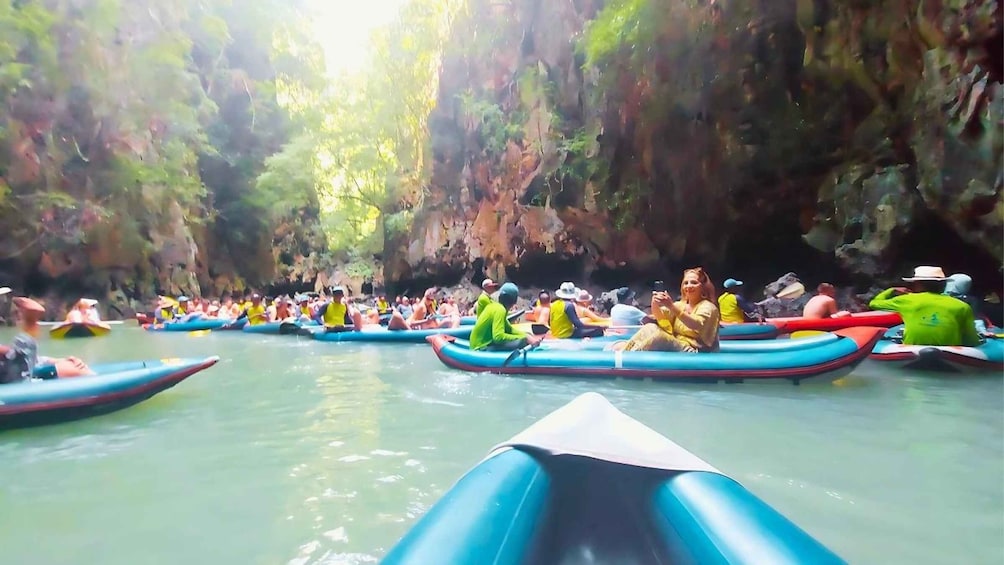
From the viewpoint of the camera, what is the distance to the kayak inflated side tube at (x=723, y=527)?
0.94m

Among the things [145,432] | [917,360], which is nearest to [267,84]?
[145,432]

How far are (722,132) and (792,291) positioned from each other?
243 cm

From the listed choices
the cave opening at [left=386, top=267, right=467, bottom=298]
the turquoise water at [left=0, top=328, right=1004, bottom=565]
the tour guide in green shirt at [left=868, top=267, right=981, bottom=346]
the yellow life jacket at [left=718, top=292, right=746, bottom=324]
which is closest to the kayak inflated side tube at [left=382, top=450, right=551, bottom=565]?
the turquoise water at [left=0, top=328, right=1004, bottom=565]

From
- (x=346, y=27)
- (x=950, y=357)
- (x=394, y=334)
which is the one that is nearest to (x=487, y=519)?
(x=950, y=357)

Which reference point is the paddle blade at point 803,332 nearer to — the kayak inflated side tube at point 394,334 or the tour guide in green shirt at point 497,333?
the tour guide in green shirt at point 497,333

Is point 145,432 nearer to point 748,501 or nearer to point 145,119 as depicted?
point 748,501

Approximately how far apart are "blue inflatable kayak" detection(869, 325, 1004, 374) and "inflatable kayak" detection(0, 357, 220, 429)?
14.5 ft

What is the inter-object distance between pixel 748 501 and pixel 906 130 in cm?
759

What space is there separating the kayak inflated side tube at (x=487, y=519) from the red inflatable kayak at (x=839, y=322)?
16.8 feet

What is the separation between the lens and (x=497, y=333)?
4461mm

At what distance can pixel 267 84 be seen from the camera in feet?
52.7

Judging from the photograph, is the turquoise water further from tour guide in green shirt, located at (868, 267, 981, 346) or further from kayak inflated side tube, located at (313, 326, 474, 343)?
kayak inflated side tube, located at (313, 326, 474, 343)

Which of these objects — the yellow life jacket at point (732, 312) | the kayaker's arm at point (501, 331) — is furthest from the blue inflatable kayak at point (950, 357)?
the kayaker's arm at point (501, 331)

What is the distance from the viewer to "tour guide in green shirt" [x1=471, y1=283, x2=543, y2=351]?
444cm
